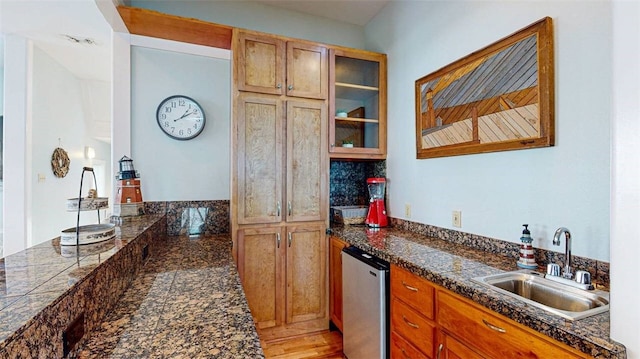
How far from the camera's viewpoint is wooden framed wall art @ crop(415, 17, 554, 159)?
1.41 m

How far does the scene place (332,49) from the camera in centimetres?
246

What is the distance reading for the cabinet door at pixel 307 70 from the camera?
235cm

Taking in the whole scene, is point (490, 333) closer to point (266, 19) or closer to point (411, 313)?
point (411, 313)

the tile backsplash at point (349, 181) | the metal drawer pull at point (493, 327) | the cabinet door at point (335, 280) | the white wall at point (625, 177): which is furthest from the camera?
the tile backsplash at point (349, 181)

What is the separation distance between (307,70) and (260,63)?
15.0 inches

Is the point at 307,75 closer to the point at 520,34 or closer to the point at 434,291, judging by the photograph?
the point at 520,34

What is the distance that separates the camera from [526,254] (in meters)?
1.41

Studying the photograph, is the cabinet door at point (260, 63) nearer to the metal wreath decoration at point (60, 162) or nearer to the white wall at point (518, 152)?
the white wall at point (518, 152)

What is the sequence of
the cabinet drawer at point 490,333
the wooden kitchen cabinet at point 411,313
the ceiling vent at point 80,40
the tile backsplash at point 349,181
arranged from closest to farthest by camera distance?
the cabinet drawer at point 490,333 → the wooden kitchen cabinet at point 411,313 → the ceiling vent at point 80,40 → the tile backsplash at point 349,181

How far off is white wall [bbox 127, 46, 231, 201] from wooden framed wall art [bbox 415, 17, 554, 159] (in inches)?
66.2

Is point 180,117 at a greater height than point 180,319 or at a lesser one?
greater

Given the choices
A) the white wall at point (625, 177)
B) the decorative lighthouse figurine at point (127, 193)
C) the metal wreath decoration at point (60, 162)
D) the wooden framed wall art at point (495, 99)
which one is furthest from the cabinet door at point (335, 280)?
the metal wreath decoration at point (60, 162)

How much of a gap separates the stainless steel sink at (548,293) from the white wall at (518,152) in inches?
8.6

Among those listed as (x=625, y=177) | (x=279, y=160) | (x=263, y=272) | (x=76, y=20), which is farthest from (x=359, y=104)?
(x=76, y=20)
